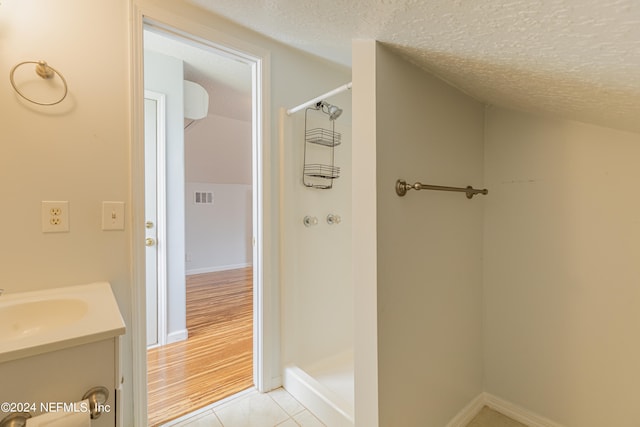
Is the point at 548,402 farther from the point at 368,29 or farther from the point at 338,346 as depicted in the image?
the point at 368,29

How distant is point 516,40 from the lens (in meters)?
0.77

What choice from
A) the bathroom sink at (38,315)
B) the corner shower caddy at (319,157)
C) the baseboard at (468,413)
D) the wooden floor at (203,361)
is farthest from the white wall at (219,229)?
the baseboard at (468,413)

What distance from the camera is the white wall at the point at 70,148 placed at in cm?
111

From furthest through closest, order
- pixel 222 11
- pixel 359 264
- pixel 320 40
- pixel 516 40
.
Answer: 1. pixel 222 11
2. pixel 320 40
3. pixel 359 264
4. pixel 516 40

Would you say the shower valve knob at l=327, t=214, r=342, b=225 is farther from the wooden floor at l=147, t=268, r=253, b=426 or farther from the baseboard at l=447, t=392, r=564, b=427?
the baseboard at l=447, t=392, r=564, b=427

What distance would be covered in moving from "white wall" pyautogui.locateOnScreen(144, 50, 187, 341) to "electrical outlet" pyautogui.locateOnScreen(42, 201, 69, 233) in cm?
127

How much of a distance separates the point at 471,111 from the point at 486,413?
5.68ft

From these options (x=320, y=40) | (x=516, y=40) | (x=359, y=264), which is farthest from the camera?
(x=320, y=40)

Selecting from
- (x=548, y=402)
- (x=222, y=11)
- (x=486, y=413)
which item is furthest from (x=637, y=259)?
(x=222, y=11)

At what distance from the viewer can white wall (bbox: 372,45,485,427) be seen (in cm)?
114

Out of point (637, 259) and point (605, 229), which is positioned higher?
point (605, 229)

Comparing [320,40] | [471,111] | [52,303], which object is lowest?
[52,303]

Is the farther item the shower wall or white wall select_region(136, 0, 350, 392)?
the shower wall

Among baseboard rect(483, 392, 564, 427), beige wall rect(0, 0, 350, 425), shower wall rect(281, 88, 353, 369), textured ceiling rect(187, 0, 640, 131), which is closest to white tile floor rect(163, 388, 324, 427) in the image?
shower wall rect(281, 88, 353, 369)
